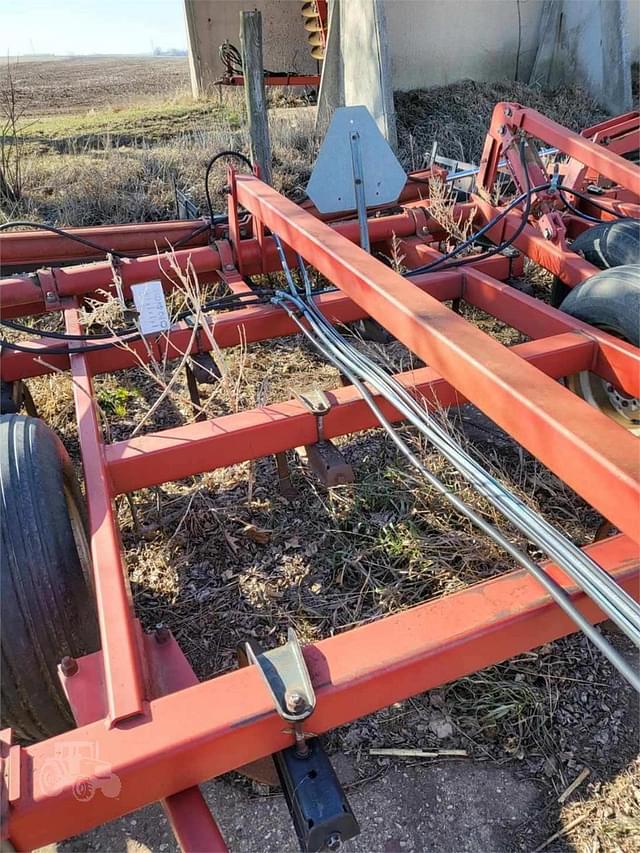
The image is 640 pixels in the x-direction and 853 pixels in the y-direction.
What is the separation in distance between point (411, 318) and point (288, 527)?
117 cm

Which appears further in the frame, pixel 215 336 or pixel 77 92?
pixel 77 92

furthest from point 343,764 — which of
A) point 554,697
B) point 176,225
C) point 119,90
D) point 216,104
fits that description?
point 119,90

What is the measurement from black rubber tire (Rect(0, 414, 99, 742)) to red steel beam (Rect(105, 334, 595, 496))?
31 cm

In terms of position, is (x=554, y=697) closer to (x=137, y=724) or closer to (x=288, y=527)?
(x=288, y=527)

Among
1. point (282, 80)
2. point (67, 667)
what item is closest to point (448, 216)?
point (67, 667)

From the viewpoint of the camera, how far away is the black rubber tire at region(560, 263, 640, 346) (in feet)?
8.13

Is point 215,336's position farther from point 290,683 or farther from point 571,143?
point 571,143

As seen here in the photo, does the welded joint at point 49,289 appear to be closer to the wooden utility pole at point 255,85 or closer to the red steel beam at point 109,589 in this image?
the red steel beam at point 109,589

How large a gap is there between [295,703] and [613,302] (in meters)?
2.04

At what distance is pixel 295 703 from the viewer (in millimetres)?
1274

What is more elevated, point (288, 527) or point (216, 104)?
point (216, 104)

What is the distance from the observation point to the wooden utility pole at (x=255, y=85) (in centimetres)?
484

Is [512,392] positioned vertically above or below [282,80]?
below

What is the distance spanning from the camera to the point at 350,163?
3.55 meters
